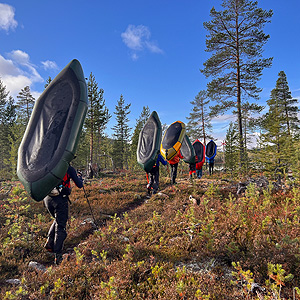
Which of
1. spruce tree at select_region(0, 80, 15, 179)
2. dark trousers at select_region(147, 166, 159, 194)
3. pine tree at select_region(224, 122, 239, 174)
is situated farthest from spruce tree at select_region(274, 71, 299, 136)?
spruce tree at select_region(0, 80, 15, 179)

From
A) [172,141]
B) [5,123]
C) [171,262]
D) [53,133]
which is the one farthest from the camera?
[5,123]

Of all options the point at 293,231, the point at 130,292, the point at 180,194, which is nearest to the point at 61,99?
the point at 130,292

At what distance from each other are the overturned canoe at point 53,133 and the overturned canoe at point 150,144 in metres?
4.70

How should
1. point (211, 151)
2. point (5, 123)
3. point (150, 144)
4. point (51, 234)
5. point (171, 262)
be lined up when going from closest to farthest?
point (171, 262) → point (51, 234) → point (150, 144) → point (211, 151) → point (5, 123)

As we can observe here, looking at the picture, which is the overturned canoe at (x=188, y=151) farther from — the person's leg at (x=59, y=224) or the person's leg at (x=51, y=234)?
the person's leg at (x=51, y=234)

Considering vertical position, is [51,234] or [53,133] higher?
[53,133]

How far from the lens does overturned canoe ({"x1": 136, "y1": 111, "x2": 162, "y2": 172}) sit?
8.29 m

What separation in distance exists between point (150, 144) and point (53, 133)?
17.5ft

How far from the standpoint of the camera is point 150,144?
877cm

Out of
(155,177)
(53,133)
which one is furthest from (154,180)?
(53,133)

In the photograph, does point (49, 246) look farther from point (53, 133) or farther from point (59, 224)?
point (53, 133)

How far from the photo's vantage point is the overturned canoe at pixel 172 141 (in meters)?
9.23

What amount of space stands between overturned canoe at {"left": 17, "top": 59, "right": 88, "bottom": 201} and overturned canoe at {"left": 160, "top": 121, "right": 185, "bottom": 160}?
228 inches

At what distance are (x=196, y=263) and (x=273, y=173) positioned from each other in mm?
7106
